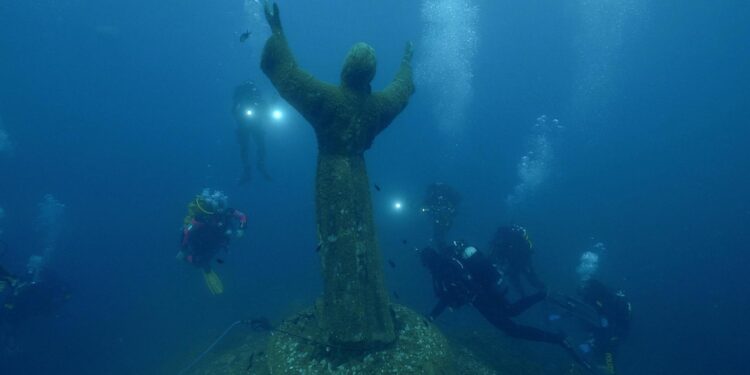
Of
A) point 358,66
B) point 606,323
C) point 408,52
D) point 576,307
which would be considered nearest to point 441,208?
point 576,307

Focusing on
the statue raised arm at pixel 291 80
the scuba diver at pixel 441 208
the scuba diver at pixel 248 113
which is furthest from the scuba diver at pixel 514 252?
the scuba diver at pixel 248 113

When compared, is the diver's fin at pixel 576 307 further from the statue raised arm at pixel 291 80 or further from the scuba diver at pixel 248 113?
the scuba diver at pixel 248 113

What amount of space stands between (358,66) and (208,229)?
698 centimetres

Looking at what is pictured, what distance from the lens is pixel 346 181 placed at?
458cm

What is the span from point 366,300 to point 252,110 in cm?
1603

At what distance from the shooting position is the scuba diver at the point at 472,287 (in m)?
7.29

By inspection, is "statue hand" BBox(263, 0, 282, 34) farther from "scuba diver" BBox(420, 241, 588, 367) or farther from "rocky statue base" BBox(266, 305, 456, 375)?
"scuba diver" BBox(420, 241, 588, 367)

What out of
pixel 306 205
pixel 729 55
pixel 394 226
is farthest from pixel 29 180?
pixel 729 55

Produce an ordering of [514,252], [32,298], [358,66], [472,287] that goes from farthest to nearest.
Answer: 1. [32,298]
2. [514,252]
3. [472,287]
4. [358,66]

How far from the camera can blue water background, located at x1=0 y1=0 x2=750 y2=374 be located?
17609mm

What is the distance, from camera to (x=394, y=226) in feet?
77.3

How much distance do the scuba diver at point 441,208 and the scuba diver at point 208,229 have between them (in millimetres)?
8110

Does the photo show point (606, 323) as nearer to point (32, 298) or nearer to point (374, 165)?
point (32, 298)

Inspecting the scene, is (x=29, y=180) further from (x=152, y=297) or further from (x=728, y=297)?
(x=728, y=297)
